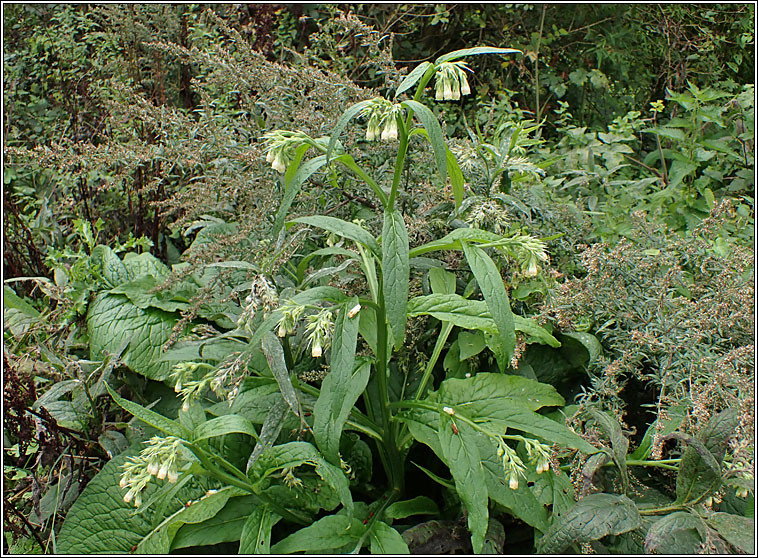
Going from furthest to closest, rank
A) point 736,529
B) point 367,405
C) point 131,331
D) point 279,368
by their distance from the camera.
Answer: point 131,331 < point 367,405 < point 279,368 < point 736,529

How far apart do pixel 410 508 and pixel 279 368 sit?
528 mm

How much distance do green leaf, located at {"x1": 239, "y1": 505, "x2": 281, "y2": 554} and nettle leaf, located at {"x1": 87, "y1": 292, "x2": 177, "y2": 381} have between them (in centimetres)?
58

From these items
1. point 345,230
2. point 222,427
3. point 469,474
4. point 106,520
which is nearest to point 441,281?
point 345,230

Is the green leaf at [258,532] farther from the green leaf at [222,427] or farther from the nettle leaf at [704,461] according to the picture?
the nettle leaf at [704,461]

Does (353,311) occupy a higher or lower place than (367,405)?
higher

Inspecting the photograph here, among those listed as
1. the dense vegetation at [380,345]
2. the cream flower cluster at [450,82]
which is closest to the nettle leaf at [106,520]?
the dense vegetation at [380,345]

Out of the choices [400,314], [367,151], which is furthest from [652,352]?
[367,151]

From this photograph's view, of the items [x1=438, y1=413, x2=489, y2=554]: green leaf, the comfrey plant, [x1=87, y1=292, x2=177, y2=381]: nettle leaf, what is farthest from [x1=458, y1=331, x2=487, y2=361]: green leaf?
[x1=87, y1=292, x2=177, y2=381]: nettle leaf

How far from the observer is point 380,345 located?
1.50 metres

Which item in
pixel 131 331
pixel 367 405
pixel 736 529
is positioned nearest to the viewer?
pixel 736 529

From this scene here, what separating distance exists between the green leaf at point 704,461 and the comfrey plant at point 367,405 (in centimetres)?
23

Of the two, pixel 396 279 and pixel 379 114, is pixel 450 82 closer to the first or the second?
pixel 379 114

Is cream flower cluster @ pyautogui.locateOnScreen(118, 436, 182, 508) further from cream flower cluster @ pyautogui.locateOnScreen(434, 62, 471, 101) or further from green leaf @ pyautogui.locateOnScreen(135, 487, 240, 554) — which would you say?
cream flower cluster @ pyautogui.locateOnScreen(434, 62, 471, 101)

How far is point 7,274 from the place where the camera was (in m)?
2.74
